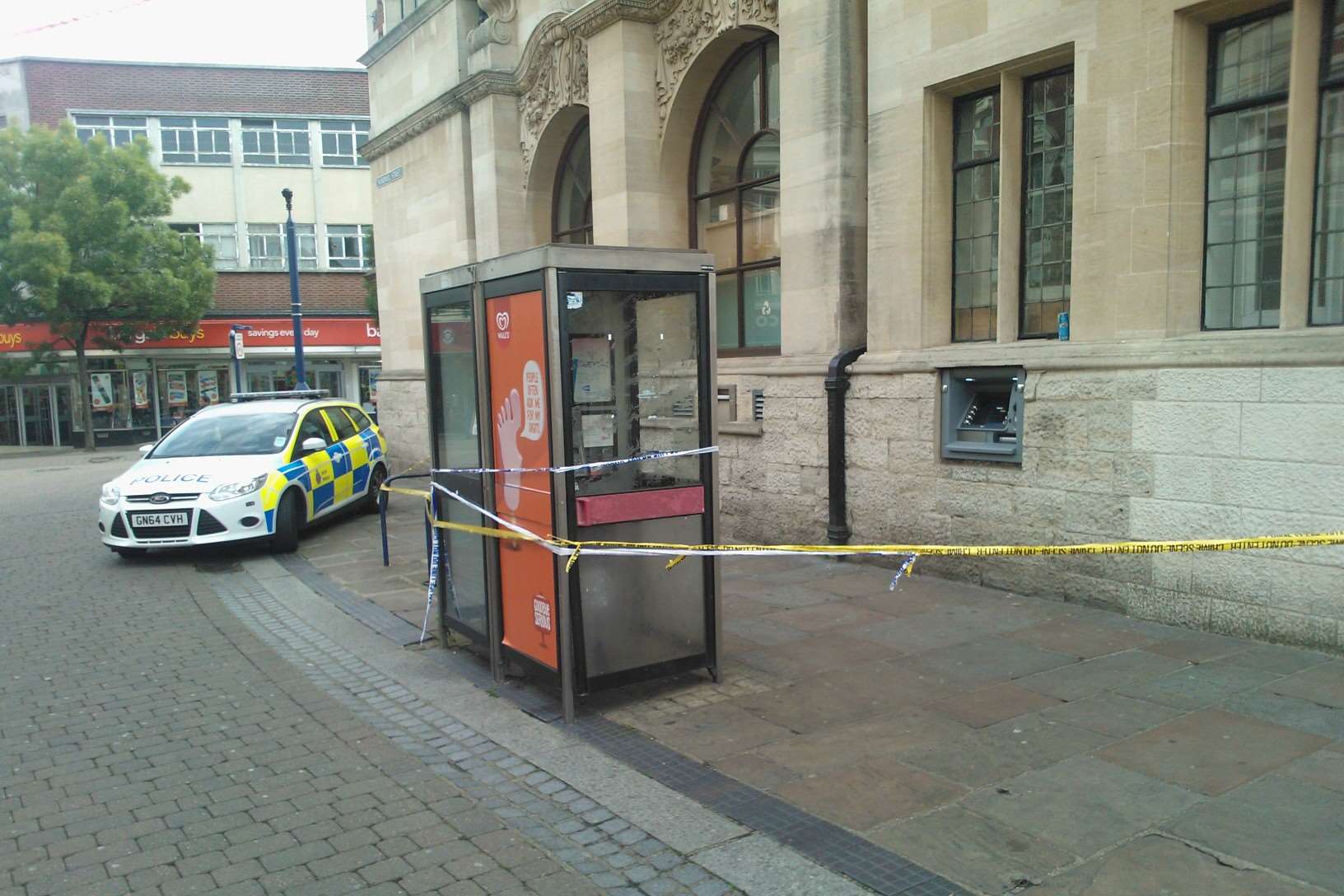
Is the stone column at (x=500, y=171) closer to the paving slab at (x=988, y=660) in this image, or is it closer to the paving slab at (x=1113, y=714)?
the paving slab at (x=988, y=660)

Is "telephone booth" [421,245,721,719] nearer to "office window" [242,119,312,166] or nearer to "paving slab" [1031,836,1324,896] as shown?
"paving slab" [1031,836,1324,896]

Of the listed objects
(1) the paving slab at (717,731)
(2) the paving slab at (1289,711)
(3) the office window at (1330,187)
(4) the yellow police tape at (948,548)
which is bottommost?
(1) the paving slab at (717,731)

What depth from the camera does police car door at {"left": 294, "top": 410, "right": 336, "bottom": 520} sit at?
11547 millimetres

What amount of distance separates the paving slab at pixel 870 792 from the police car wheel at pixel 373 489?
10.4 m

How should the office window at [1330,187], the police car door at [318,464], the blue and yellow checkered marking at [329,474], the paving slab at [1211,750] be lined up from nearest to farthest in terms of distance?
the paving slab at [1211,750] < the office window at [1330,187] < the blue and yellow checkered marking at [329,474] < the police car door at [318,464]

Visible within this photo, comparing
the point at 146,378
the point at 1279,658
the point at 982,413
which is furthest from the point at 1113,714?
the point at 146,378

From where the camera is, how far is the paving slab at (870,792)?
160 inches

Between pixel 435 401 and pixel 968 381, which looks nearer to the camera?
pixel 435 401

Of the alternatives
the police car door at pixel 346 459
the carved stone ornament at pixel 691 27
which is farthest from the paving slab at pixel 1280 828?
the police car door at pixel 346 459

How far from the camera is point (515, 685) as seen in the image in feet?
20.0

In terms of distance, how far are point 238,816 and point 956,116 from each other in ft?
24.6

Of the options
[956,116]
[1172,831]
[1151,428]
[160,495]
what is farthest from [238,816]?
[956,116]

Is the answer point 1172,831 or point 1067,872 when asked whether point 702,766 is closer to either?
point 1067,872

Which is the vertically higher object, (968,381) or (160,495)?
(968,381)
